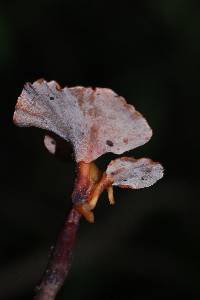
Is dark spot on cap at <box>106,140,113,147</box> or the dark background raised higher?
dark spot on cap at <box>106,140,113,147</box>

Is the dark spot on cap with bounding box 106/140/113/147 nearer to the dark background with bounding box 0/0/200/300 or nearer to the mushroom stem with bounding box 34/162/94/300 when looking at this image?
the mushroom stem with bounding box 34/162/94/300

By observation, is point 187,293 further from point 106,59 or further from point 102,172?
point 102,172

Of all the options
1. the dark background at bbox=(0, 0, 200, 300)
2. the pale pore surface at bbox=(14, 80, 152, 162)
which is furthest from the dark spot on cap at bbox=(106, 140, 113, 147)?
the dark background at bbox=(0, 0, 200, 300)

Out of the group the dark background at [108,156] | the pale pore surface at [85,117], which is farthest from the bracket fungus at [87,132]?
the dark background at [108,156]

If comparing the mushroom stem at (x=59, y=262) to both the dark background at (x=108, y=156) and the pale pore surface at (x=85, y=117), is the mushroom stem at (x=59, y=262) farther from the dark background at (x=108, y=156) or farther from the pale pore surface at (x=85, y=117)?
the dark background at (x=108, y=156)

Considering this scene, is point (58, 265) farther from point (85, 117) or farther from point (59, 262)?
point (85, 117)

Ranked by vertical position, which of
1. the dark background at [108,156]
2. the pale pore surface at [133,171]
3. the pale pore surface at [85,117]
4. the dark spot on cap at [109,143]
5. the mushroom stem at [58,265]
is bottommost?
the dark background at [108,156]
